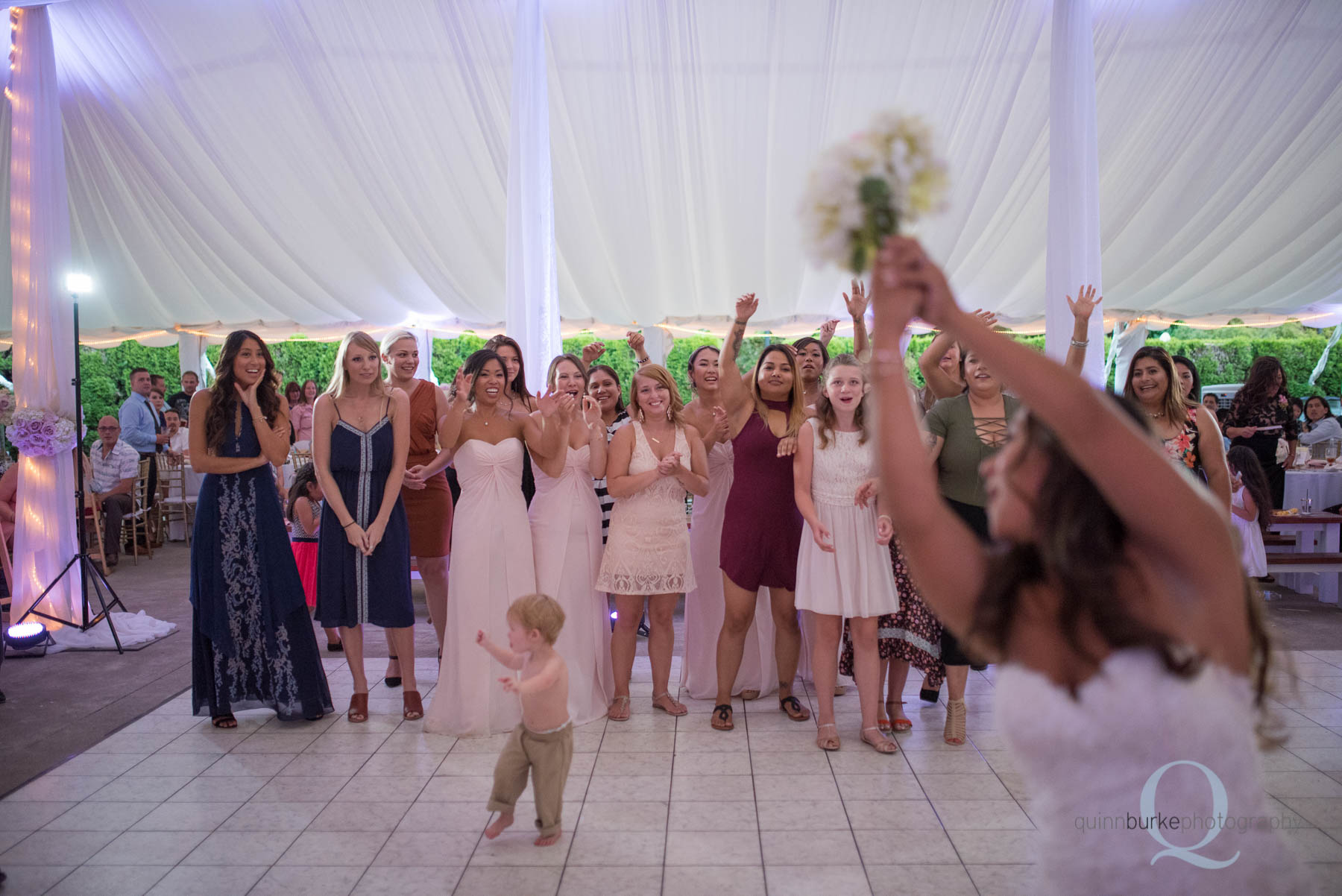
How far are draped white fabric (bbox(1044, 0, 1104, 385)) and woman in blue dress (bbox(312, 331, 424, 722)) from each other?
10.7 feet

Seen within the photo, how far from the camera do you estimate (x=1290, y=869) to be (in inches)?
46.9

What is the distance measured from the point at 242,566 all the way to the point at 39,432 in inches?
93.0

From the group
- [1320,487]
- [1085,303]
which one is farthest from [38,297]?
[1320,487]

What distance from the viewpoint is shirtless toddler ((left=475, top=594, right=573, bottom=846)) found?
116 inches

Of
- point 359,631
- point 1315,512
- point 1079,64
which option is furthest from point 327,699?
point 1315,512

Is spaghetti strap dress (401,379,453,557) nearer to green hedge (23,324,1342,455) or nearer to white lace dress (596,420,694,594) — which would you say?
white lace dress (596,420,694,594)

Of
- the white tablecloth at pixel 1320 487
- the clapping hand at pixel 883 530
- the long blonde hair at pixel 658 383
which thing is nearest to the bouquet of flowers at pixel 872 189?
the clapping hand at pixel 883 530

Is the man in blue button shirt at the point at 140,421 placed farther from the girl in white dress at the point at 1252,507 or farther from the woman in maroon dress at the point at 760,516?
the girl in white dress at the point at 1252,507

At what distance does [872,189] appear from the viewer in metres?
1.27

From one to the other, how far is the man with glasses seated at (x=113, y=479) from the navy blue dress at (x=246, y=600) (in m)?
4.76

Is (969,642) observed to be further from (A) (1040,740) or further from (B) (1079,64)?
(B) (1079,64)

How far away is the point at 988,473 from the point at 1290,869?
0.60 m

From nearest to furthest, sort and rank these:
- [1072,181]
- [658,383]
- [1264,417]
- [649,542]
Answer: [649,542], [658,383], [1072,181], [1264,417]

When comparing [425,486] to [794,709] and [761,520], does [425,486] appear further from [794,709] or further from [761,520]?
[794,709]
